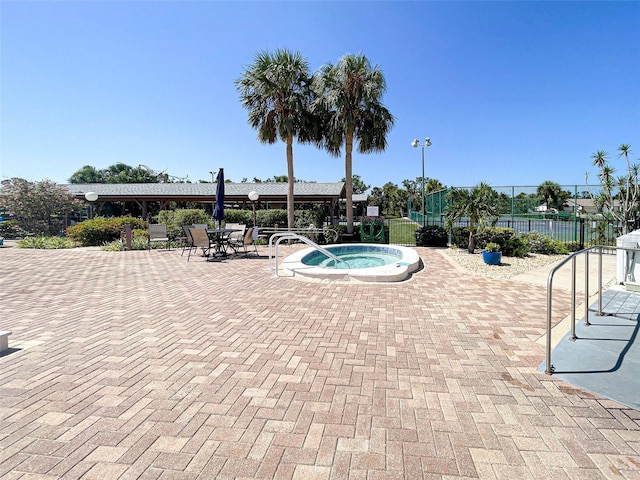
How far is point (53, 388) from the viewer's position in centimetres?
275

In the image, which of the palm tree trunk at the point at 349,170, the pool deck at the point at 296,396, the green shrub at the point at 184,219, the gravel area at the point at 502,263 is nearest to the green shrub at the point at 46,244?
the green shrub at the point at 184,219

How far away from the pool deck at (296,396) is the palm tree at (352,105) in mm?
11696

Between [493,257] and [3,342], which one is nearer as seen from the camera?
[3,342]

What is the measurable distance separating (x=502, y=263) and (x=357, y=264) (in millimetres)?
4520

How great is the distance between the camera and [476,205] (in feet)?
36.1

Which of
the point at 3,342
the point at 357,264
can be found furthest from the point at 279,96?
the point at 3,342

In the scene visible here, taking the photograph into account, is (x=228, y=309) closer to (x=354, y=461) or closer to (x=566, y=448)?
(x=354, y=461)

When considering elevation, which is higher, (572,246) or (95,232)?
(95,232)

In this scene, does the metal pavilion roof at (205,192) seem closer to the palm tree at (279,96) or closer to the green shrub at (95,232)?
the palm tree at (279,96)

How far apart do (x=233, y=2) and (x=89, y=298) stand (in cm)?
906

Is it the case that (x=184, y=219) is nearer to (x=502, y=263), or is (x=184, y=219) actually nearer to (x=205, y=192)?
(x=205, y=192)

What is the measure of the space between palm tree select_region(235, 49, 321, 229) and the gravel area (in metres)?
8.88

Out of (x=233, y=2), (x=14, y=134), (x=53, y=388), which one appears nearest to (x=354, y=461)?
(x=53, y=388)

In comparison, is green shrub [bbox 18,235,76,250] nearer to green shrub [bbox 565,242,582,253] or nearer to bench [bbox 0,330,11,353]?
bench [bbox 0,330,11,353]
